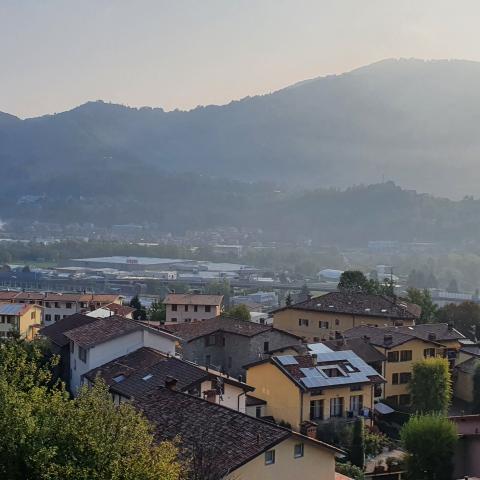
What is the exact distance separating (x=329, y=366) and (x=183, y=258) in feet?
524

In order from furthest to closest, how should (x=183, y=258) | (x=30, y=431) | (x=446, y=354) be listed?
(x=183, y=258) → (x=446, y=354) → (x=30, y=431)

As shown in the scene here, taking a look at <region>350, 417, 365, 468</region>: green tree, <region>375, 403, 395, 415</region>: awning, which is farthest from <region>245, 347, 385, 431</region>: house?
<region>350, 417, 365, 468</region>: green tree

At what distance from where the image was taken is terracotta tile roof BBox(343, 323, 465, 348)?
114 feet

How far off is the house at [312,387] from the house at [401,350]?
160 inches

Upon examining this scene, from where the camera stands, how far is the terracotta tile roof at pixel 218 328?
36188 millimetres

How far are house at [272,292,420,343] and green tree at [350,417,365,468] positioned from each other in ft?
58.9

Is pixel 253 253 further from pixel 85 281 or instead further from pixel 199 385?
pixel 199 385

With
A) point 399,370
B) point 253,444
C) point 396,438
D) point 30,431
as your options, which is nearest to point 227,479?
point 253,444

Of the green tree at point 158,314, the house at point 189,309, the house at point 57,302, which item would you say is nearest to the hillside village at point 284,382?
the house at point 189,309

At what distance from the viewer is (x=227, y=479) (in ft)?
50.9

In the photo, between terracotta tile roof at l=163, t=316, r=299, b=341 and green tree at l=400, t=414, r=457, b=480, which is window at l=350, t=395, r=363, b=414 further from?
terracotta tile roof at l=163, t=316, r=299, b=341

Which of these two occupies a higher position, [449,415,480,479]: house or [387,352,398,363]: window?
[387,352,398,363]: window

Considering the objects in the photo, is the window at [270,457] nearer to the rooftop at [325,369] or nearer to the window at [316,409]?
the rooftop at [325,369]

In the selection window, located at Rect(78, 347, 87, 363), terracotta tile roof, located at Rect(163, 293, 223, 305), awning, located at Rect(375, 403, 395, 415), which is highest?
window, located at Rect(78, 347, 87, 363)
